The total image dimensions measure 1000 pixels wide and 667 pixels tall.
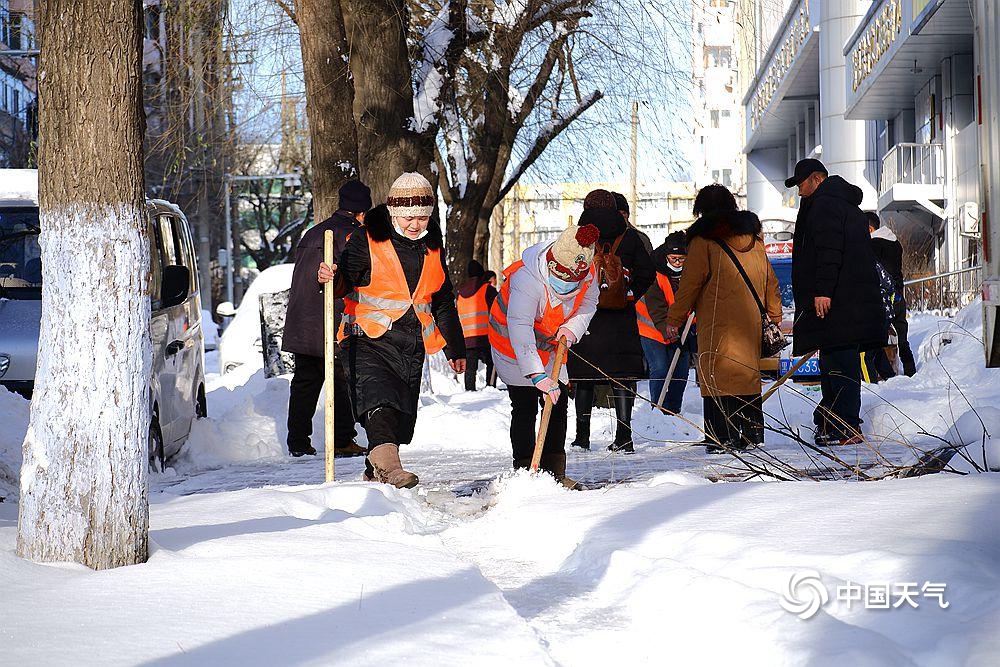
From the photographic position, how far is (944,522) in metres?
4.82

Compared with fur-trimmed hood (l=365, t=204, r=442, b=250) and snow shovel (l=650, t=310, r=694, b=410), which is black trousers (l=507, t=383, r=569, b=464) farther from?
snow shovel (l=650, t=310, r=694, b=410)

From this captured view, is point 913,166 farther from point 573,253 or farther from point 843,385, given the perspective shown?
point 573,253

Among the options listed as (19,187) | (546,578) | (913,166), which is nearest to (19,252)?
(19,187)

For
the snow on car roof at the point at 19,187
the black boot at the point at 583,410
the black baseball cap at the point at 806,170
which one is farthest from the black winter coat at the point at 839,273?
the snow on car roof at the point at 19,187

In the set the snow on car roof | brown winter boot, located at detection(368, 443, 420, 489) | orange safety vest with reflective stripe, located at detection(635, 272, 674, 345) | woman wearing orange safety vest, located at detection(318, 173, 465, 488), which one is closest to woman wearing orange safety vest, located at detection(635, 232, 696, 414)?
orange safety vest with reflective stripe, located at detection(635, 272, 674, 345)

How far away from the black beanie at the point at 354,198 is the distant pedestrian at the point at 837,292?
9.39ft

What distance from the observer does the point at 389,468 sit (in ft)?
24.5

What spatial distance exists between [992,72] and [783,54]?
1591 inches

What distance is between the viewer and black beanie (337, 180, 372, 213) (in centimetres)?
955

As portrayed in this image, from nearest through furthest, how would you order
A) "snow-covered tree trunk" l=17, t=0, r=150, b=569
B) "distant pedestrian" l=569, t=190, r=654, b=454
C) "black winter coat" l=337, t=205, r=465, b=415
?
"snow-covered tree trunk" l=17, t=0, r=150, b=569 → "black winter coat" l=337, t=205, r=465, b=415 → "distant pedestrian" l=569, t=190, r=654, b=454

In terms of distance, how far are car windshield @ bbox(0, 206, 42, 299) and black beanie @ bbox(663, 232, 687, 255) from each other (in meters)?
5.11

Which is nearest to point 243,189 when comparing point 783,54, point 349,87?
point 783,54

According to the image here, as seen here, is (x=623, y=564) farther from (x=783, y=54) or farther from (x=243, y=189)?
(x=243, y=189)

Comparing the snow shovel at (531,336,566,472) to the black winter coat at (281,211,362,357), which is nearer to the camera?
the snow shovel at (531,336,566,472)
